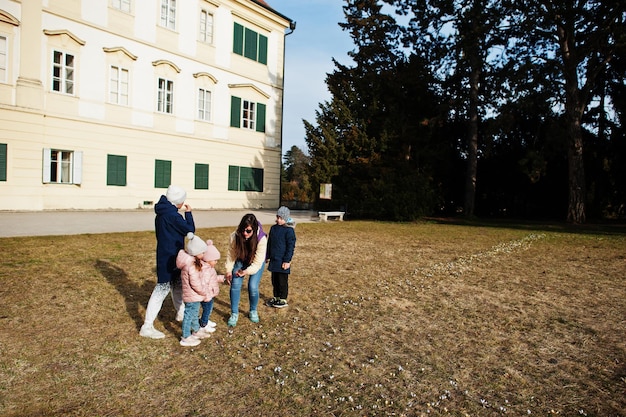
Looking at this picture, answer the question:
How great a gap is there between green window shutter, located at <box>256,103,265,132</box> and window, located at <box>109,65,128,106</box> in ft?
27.0

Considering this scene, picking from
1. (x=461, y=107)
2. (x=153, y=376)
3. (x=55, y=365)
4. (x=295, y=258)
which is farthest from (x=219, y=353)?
(x=461, y=107)

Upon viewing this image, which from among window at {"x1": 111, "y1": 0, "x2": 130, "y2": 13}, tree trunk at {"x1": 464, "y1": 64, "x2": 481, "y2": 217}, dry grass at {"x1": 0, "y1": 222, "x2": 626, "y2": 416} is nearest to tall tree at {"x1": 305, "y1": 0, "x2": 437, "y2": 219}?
tree trunk at {"x1": 464, "y1": 64, "x2": 481, "y2": 217}

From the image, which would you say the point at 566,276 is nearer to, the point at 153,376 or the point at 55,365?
the point at 153,376

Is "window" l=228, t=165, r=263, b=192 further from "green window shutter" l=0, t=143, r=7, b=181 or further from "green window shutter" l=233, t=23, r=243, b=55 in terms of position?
"green window shutter" l=0, t=143, r=7, b=181

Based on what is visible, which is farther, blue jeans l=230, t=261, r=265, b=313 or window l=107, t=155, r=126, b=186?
window l=107, t=155, r=126, b=186

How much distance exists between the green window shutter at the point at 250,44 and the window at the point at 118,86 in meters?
7.82

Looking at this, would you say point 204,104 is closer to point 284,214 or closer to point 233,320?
point 284,214

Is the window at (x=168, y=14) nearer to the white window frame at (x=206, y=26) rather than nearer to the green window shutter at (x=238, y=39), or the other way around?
the white window frame at (x=206, y=26)

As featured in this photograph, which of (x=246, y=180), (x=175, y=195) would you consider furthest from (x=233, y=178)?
(x=175, y=195)

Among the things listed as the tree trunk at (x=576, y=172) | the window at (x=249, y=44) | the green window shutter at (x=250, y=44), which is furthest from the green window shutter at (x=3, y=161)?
the tree trunk at (x=576, y=172)

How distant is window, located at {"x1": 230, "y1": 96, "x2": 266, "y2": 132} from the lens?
25250 mm

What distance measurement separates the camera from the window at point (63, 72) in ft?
59.2

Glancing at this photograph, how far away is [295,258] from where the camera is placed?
971cm

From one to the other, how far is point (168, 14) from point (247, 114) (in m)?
6.89
